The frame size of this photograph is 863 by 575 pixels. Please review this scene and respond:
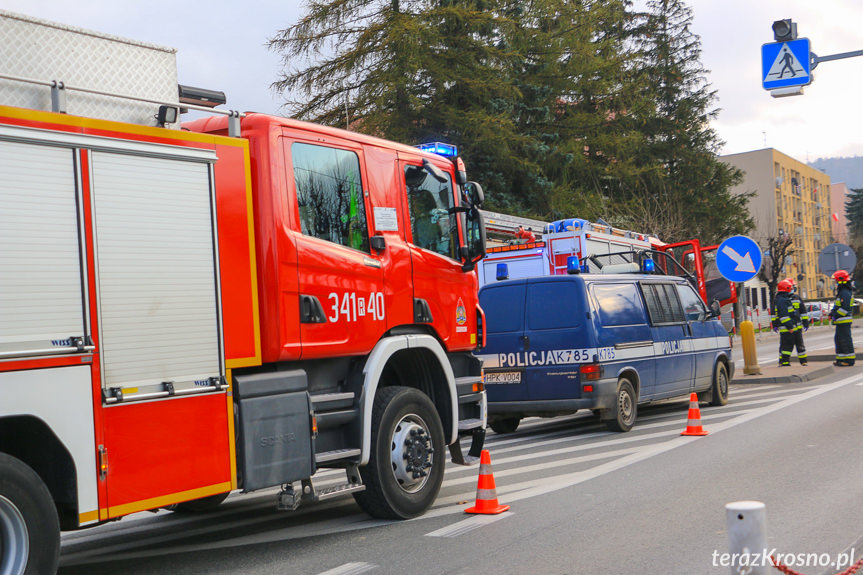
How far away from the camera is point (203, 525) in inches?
291

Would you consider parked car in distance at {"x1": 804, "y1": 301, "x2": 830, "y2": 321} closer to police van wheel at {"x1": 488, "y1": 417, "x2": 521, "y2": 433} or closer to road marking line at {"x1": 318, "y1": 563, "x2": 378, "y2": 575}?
police van wheel at {"x1": 488, "y1": 417, "x2": 521, "y2": 433}

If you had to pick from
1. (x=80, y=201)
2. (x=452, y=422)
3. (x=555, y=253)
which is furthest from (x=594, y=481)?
(x=555, y=253)

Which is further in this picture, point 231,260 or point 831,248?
point 831,248

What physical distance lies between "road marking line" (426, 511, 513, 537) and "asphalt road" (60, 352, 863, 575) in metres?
→ 0.02

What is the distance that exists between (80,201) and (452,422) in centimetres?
369

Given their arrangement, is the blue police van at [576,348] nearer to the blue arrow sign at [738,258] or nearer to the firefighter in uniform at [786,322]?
the blue arrow sign at [738,258]

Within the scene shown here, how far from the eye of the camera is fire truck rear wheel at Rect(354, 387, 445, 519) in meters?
6.73

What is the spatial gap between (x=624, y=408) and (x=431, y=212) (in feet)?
15.7

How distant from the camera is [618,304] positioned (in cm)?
1141

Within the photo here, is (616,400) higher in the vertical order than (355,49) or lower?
lower

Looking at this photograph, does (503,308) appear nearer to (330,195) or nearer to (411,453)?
(411,453)

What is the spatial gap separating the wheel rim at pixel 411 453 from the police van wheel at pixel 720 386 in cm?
751

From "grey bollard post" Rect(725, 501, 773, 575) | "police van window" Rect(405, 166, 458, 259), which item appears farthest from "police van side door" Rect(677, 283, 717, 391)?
"grey bollard post" Rect(725, 501, 773, 575)

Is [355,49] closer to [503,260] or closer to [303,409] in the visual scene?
[503,260]
